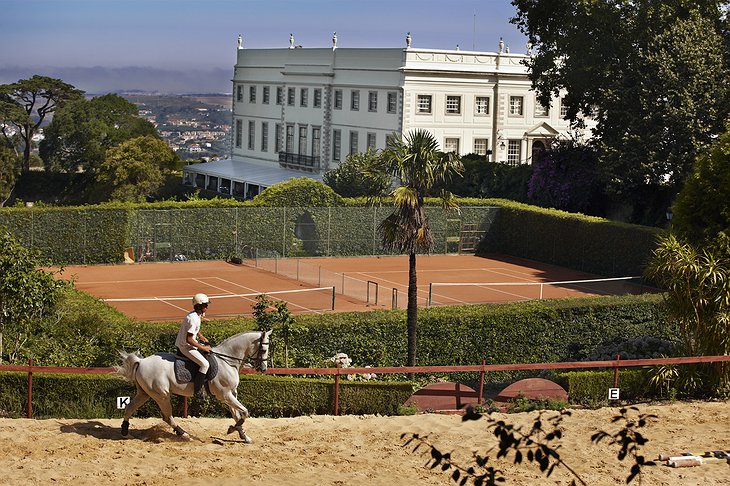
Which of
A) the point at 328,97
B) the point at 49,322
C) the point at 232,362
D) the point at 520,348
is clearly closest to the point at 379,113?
the point at 328,97

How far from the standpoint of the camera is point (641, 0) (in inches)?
1924

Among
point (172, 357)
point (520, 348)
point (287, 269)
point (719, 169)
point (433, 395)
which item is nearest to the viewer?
point (172, 357)

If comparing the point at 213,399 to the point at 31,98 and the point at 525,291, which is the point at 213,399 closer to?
the point at 525,291

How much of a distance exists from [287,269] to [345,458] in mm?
26392

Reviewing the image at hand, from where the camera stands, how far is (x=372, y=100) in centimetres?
6844

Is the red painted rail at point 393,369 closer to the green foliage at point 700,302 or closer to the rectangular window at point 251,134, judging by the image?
the green foliage at point 700,302

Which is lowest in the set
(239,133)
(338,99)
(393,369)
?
(393,369)

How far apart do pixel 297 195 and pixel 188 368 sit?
3075 cm

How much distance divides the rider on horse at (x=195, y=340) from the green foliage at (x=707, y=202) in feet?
40.0

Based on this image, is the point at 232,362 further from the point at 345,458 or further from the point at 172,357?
the point at 345,458

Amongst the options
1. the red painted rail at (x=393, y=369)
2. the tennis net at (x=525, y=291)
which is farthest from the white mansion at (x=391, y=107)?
the red painted rail at (x=393, y=369)

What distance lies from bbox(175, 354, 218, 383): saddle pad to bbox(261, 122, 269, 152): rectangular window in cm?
6326

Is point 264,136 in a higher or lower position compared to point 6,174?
higher

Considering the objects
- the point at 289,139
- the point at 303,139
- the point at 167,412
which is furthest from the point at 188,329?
the point at 289,139
